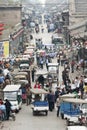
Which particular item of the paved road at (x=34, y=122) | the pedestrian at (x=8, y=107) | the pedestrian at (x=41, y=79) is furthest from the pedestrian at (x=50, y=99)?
the pedestrian at (x=41, y=79)

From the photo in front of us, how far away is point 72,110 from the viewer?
3378cm

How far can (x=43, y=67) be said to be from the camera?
205 feet

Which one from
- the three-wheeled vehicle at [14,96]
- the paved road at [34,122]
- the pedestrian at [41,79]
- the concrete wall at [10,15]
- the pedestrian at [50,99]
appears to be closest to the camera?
the paved road at [34,122]

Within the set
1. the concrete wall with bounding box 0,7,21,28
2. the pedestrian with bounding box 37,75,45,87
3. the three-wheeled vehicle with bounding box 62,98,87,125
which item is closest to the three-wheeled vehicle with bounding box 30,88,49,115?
the three-wheeled vehicle with bounding box 62,98,87,125

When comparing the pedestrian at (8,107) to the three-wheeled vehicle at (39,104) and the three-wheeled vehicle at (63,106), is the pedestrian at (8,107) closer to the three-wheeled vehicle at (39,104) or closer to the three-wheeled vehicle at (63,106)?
the three-wheeled vehicle at (39,104)

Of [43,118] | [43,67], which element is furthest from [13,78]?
[43,67]

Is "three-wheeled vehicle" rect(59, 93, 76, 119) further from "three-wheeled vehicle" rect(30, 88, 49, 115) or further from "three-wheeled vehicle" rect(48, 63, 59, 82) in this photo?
"three-wheeled vehicle" rect(48, 63, 59, 82)

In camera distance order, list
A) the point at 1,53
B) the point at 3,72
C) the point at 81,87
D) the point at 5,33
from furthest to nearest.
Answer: the point at 5,33, the point at 1,53, the point at 3,72, the point at 81,87

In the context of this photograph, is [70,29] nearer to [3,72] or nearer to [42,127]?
[3,72]

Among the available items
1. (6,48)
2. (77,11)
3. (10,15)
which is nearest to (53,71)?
(6,48)

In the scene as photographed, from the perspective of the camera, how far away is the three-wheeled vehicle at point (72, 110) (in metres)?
33.0

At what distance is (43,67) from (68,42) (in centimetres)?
2793

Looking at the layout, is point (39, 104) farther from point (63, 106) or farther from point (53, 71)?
point (53, 71)

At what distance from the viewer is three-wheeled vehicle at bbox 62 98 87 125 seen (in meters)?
33.0
